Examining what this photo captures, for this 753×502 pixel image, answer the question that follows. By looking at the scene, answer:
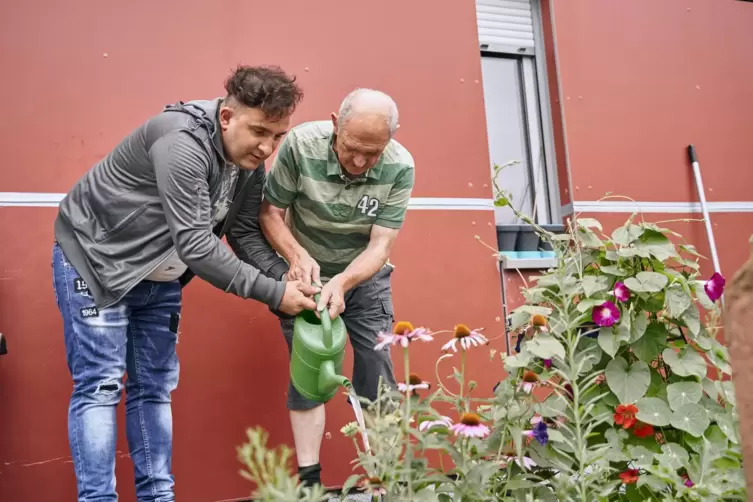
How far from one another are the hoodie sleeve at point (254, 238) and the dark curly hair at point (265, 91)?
0.38 meters

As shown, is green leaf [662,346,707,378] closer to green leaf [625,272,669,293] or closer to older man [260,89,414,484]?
green leaf [625,272,669,293]

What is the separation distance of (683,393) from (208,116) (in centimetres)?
139

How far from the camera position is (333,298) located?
204 cm

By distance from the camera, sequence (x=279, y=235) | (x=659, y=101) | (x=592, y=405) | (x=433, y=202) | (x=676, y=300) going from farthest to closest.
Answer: (x=659, y=101)
(x=433, y=202)
(x=279, y=235)
(x=676, y=300)
(x=592, y=405)

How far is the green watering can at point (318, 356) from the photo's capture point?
1935mm

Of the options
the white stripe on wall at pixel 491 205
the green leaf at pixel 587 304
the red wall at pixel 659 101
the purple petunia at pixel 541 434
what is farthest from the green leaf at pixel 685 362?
the red wall at pixel 659 101

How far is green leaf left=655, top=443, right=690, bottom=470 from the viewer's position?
158 centimetres

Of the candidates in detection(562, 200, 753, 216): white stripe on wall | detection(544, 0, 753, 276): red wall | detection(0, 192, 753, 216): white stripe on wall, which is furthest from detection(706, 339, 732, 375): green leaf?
detection(544, 0, 753, 276): red wall

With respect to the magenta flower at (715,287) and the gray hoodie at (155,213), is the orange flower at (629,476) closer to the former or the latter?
the magenta flower at (715,287)

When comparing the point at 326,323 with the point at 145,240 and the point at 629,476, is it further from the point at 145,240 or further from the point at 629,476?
the point at 629,476

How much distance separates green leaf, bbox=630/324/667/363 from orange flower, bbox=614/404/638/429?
0.52 ft

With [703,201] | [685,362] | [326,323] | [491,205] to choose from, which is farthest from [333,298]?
[703,201]

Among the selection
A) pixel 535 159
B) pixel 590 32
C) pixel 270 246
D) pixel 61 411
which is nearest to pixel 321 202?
pixel 270 246

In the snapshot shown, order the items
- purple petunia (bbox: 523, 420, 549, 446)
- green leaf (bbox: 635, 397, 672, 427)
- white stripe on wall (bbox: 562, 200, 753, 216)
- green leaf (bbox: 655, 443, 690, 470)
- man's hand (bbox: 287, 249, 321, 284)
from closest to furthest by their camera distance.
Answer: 1. purple petunia (bbox: 523, 420, 549, 446)
2. green leaf (bbox: 655, 443, 690, 470)
3. green leaf (bbox: 635, 397, 672, 427)
4. man's hand (bbox: 287, 249, 321, 284)
5. white stripe on wall (bbox: 562, 200, 753, 216)
